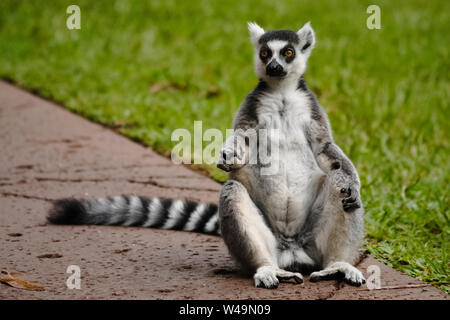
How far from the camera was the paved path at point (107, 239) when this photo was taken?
284cm

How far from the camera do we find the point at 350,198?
2920mm

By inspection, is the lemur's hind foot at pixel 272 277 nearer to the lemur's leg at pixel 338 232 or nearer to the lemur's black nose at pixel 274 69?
the lemur's leg at pixel 338 232

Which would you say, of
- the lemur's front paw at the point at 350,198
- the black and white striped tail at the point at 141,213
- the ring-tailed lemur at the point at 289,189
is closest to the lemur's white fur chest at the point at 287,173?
the ring-tailed lemur at the point at 289,189

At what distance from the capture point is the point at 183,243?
3570 mm

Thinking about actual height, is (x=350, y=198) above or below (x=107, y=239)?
above

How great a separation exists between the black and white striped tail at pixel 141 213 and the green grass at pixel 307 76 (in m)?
0.98

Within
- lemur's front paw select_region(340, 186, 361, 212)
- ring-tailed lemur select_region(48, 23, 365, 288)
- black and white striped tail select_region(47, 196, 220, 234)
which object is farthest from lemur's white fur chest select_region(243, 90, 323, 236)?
black and white striped tail select_region(47, 196, 220, 234)

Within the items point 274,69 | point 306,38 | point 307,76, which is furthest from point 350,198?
point 307,76

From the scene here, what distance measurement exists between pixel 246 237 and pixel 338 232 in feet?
1.44

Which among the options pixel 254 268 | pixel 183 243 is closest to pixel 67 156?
pixel 183 243

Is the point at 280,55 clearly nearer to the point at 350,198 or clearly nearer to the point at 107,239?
the point at 350,198

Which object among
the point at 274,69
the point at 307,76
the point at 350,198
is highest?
the point at 307,76

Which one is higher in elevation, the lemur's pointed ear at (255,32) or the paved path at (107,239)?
the lemur's pointed ear at (255,32)
